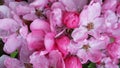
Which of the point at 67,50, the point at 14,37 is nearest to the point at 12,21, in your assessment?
the point at 14,37

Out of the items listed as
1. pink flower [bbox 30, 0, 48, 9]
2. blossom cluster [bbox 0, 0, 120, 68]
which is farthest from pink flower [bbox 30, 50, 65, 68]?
pink flower [bbox 30, 0, 48, 9]

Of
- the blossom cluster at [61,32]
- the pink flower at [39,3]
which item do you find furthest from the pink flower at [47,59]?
the pink flower at [39,3]

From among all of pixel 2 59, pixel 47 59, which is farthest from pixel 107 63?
pixel 2 59

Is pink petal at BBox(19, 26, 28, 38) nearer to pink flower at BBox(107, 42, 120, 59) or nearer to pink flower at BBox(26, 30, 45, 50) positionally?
pink flower at BBox(26, 30, 45, 50)

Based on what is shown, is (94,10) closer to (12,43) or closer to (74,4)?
(74,4)

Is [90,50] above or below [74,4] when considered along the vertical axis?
below

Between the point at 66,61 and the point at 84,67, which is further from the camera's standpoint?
the point at 84,67

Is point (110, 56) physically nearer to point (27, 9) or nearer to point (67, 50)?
point (67, 50)
